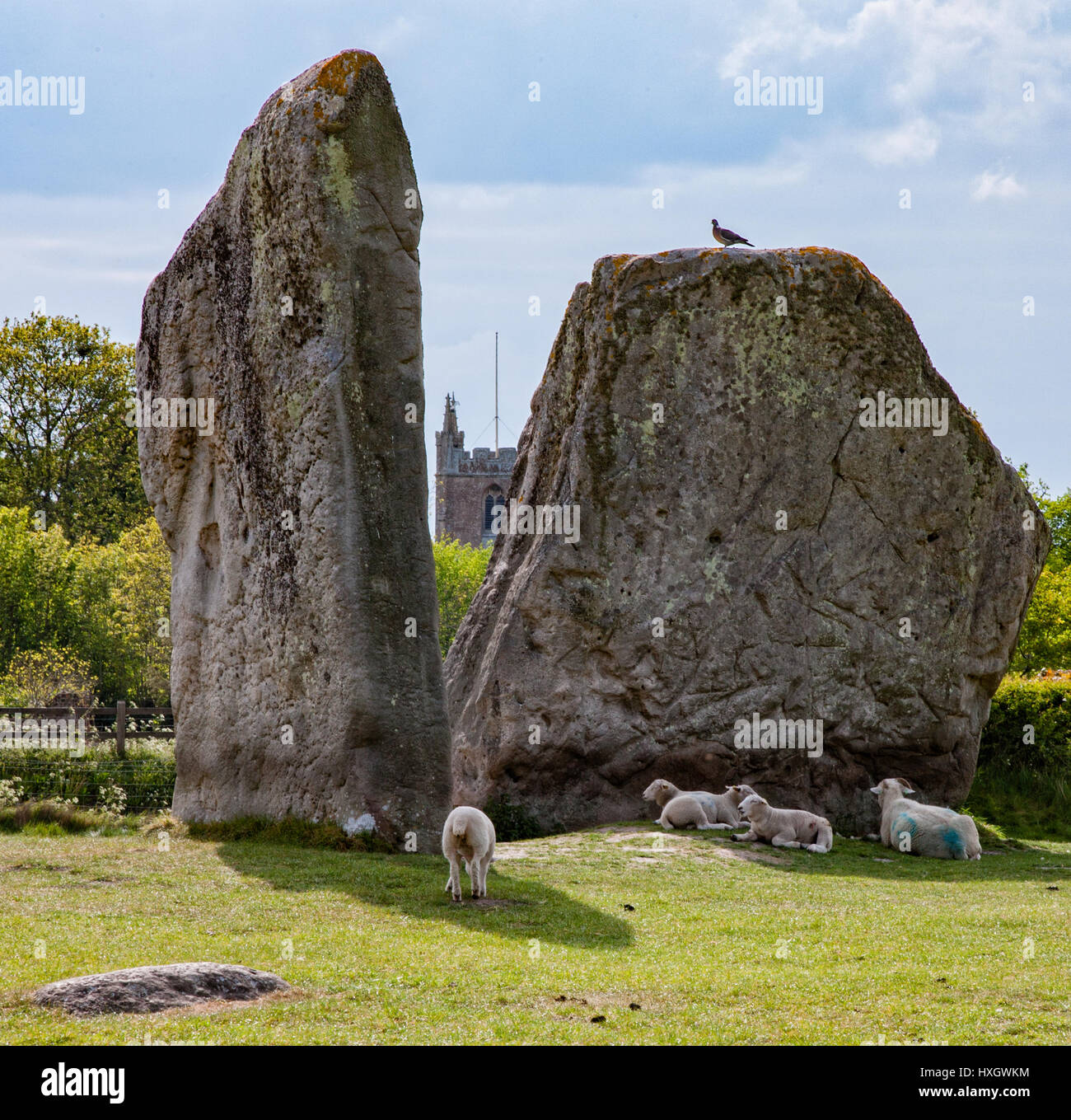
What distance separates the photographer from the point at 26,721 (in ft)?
71.2

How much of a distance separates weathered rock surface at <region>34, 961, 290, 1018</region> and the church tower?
92.4 metres

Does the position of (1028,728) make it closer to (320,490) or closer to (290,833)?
(290,833)

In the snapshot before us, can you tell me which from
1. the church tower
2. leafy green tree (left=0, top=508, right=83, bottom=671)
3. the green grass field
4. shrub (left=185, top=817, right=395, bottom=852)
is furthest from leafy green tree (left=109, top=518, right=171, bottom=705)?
the church tower

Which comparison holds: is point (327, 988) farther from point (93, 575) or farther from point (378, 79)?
point (93, 575)

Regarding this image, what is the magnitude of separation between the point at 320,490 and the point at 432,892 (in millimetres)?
4329

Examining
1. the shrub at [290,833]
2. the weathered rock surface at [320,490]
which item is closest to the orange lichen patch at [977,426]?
the weathered rock surface at [320,490]

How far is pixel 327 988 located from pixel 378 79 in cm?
943

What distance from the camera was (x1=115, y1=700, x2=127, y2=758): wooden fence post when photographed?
20422 millimetres

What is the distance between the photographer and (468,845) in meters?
9.00

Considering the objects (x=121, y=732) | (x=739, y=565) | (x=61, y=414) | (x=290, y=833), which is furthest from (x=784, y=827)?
(x=61, y=414)

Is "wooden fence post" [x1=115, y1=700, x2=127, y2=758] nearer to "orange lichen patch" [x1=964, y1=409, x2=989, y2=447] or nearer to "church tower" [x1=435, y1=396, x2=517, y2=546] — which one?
"orange lichen patch" [x1=964, y1=409, x2=989, y2=447]

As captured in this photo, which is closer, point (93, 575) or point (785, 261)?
point (785, 261)

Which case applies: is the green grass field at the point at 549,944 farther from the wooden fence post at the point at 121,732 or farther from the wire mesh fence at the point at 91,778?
the wooden fence post at the point at 121,732

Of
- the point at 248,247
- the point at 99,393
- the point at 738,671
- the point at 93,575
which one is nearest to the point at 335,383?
the point at 248,247
